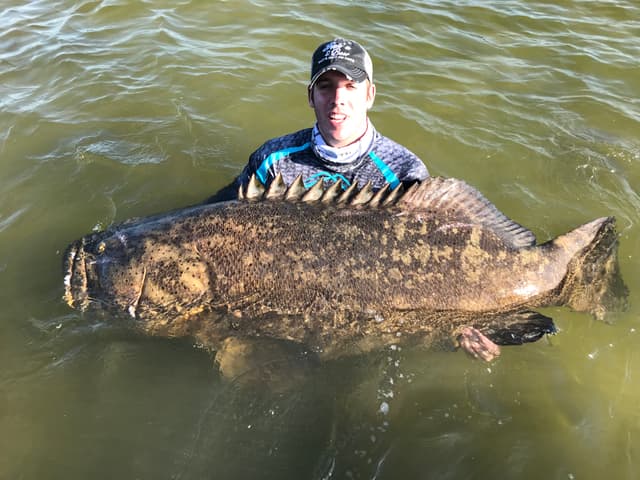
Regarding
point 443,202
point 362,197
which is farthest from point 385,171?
point 443,202

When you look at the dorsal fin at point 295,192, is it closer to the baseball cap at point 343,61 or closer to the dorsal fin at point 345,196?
the dorsal fin at point 345,196

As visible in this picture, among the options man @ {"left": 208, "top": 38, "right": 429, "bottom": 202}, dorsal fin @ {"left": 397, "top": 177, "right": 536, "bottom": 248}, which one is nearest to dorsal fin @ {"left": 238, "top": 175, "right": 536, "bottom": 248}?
dorsal fin @ {"left": 397, "top": 177, "right": 536, "bottom": 248}

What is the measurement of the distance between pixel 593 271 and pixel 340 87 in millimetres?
2557

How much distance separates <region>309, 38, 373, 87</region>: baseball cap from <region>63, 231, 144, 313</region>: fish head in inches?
83.4

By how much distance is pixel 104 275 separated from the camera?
11.8 ft

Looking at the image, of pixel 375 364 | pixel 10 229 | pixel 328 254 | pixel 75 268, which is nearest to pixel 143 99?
pixel 10 229

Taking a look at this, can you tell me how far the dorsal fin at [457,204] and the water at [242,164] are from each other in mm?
1191

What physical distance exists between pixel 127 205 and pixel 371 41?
5.74 metres

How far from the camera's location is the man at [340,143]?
11.8 ft

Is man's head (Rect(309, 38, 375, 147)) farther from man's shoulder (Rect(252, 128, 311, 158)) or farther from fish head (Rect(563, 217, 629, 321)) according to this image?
fish head (Rect(563, 217, 629, 321))

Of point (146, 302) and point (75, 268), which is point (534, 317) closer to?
point (146, 302)

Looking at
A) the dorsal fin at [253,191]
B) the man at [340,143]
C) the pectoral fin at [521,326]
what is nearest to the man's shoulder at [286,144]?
the man at [340,143]

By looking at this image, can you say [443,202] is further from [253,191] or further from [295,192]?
[253,191]

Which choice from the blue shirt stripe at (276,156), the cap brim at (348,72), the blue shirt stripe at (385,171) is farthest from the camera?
the blue shirt stripe at (276,156)
